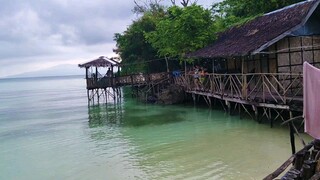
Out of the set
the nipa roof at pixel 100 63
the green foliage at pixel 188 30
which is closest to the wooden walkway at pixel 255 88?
the green foliage at pixel 188 30

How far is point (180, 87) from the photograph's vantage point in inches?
875

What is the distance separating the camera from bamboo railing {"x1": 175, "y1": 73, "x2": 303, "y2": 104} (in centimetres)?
1263

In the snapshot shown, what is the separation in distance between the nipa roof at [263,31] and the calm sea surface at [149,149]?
3081 millimetres

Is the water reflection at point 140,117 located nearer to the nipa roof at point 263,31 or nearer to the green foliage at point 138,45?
the nipa roof at point 263,31

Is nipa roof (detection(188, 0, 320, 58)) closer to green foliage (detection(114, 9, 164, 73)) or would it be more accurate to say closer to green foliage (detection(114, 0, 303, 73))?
green foliage (detection(114, 0, 303, 73))

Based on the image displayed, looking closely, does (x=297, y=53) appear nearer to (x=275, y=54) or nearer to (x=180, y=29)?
(x=275, y=54)

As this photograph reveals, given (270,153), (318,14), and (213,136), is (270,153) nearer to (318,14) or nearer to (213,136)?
(213,136)

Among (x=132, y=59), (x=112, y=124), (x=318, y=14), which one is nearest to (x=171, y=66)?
(x=132, y=59)

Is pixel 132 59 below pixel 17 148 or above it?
above

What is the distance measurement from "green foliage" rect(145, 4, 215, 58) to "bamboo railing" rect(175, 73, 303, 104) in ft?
A: 6.35

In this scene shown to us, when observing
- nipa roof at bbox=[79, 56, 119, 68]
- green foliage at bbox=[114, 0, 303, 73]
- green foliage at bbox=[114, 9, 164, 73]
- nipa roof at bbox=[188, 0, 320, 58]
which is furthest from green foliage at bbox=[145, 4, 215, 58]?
green foliage at bbox=[114, 9, 164, 73]

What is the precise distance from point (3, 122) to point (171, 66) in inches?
526

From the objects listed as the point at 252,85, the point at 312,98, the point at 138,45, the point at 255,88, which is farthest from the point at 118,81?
the point at 312,98

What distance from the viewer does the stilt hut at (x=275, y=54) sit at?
43.1 ft
